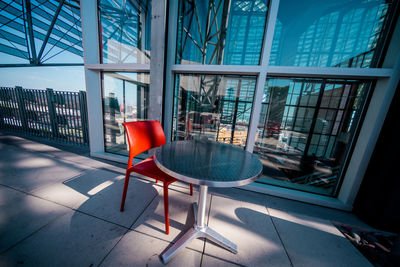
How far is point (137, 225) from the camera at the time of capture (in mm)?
1185

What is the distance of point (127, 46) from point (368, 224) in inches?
Answer: 176

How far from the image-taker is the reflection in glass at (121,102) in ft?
7.64

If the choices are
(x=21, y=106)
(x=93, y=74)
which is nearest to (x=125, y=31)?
(x=93, y=74)

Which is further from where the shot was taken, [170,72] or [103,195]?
[170,72]

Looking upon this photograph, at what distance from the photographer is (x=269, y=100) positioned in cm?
197

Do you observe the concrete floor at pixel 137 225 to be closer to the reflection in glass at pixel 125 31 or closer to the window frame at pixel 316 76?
the window frame at pixel 316 76


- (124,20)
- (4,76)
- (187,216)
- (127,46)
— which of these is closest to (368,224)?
(187,216)

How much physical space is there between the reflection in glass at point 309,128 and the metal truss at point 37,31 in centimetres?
952

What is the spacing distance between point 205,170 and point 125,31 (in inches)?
128

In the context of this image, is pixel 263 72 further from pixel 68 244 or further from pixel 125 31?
pixel 125 31

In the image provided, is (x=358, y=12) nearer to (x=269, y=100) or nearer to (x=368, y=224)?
(x=269, y=100)

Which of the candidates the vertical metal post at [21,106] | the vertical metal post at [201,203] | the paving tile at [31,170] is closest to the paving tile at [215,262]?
the vertical metal post at [201,203]

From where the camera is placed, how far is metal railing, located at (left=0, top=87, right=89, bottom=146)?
9.78 ft

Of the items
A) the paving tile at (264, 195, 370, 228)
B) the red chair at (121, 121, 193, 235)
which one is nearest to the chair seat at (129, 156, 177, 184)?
the red chair at (121, 121, 193, 235)
